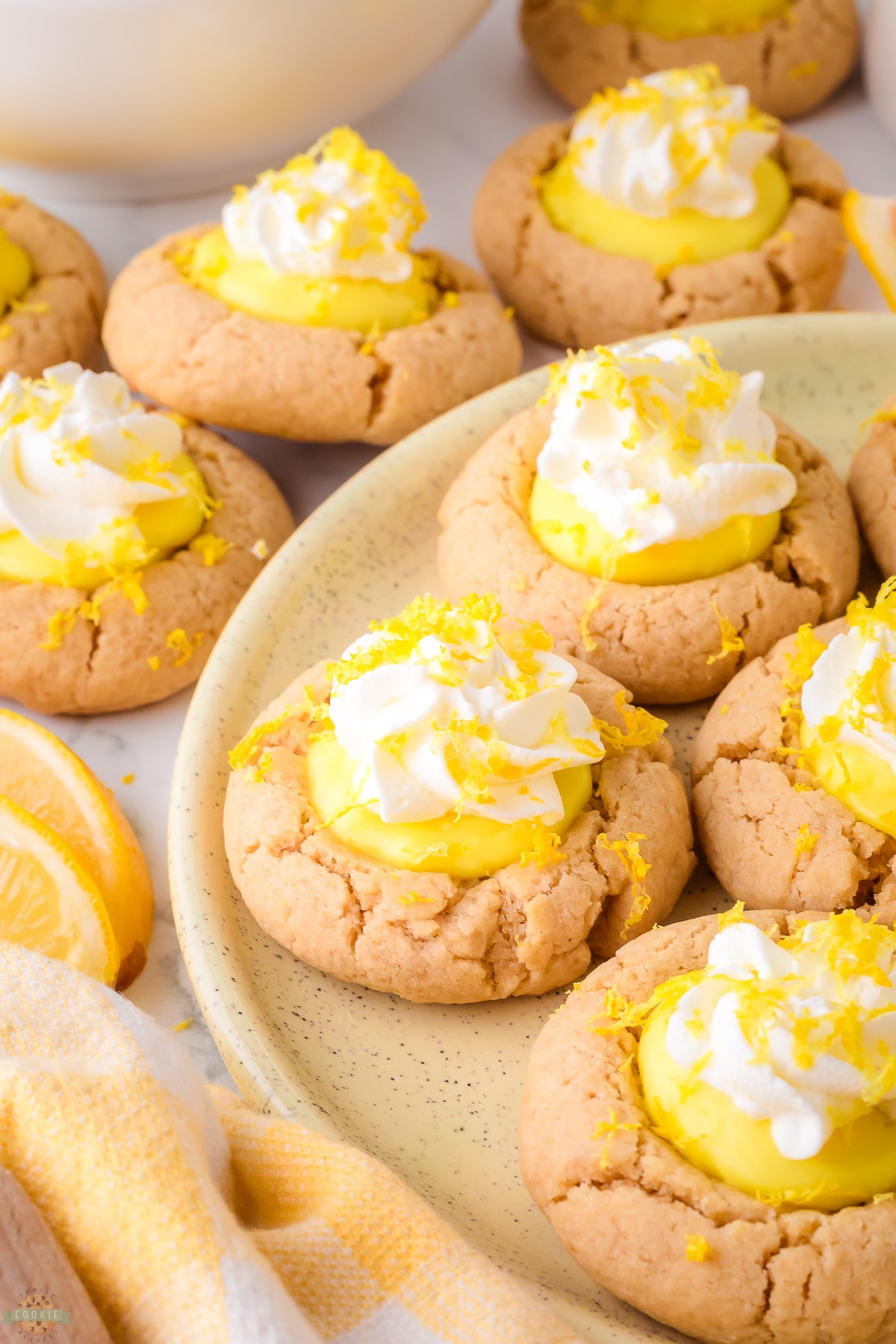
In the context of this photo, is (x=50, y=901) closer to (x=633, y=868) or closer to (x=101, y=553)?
(x=101, y=553)

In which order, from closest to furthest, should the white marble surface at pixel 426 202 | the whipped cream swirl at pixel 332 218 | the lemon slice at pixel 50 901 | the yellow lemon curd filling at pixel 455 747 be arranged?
the yellow lemon curd filling at pixel 455 747 → the lemon slice at pixel 50 901 → the white marble surface at pixel 426 202 → the whipped cream swirl at pixel 332 218

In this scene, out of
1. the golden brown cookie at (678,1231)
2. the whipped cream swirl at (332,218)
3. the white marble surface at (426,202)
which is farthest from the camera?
the whipped cream swirl at (332,218)

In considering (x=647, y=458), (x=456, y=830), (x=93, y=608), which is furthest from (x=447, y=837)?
(x=93, y=608)

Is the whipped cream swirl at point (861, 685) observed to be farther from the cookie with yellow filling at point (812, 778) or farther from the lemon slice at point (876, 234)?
the lemon slice at point (876, 234)

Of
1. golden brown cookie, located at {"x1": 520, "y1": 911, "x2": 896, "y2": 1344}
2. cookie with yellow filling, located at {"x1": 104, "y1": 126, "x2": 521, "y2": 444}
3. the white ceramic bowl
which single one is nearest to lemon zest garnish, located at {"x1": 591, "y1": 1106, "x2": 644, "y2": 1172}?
golden brown cookie, located at {"x1": 520, "y1": 911, "x2": 896, "y2": 1344}

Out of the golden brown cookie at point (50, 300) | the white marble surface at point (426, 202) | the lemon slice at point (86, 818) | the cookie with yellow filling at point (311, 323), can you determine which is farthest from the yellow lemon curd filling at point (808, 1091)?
the golden brown cookie at point (50, 300)

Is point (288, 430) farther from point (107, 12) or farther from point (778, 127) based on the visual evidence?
point (778, 127)
